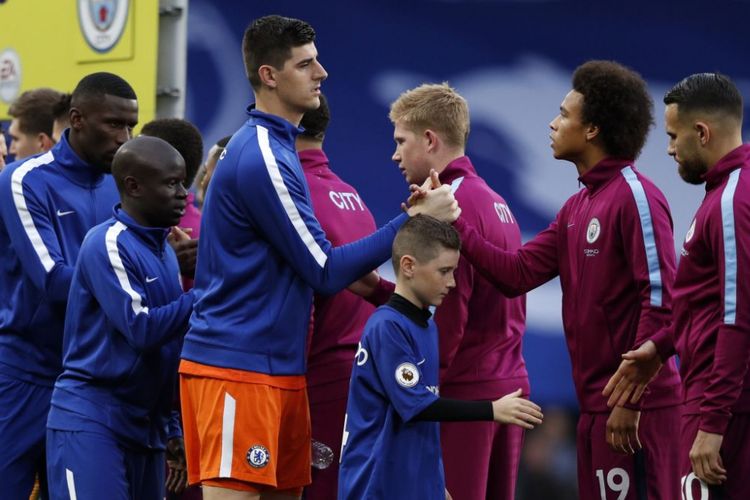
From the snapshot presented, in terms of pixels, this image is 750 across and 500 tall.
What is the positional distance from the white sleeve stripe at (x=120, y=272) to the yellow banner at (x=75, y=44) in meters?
2.59

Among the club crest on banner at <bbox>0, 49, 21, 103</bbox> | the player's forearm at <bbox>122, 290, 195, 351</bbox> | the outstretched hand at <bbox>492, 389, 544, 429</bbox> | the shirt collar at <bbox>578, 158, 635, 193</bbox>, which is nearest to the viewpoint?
the outstretched hand at <bbox>492, 389, 544, 429</bbox>

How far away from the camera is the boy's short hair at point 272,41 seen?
4.78m

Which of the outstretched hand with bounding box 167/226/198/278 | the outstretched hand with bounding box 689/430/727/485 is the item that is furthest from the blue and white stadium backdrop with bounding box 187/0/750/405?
the outstretched hand with bounding box 689/430/727/485

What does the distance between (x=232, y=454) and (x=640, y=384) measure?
1376 millimetres

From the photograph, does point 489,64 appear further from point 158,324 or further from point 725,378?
point 725,378

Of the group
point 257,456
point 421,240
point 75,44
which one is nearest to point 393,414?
point 257,456

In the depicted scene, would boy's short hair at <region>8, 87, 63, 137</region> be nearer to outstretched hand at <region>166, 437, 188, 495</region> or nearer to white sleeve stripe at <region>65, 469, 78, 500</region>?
outstretched hand at <region>166, 437, 188, 495</region>

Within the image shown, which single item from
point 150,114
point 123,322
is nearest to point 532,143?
point 150,114

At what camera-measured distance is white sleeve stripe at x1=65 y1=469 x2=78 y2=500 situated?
480 centimetres

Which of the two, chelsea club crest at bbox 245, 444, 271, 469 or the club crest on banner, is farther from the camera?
the club crest on banner

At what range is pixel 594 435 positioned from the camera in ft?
15.9

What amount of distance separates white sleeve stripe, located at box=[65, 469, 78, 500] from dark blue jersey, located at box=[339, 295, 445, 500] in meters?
0.94

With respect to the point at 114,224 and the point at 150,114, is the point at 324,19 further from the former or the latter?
the point at 114,224

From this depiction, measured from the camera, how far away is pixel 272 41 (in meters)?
4.79
